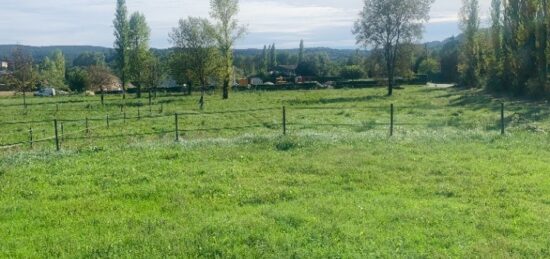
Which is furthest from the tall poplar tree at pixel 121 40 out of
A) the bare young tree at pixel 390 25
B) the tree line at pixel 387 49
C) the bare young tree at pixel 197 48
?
the bare young tree at pixel 390 25

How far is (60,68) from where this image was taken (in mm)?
106875

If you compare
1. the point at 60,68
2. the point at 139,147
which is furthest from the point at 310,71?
the point at 139,147

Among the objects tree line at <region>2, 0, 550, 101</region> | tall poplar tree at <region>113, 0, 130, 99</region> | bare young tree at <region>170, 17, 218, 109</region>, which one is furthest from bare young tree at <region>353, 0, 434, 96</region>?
tall poplar tree at <region>113, 0, 130, 99</region>

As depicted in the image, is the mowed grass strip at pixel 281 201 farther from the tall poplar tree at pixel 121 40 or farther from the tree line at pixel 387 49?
the tall poplar tree at pixel 121 40

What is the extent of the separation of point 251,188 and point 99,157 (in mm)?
6338

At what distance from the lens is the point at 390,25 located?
54.2 metres

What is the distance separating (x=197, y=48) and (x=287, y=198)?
168 feet

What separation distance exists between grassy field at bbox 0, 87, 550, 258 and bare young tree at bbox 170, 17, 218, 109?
135 ft

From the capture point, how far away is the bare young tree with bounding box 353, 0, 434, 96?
5372 cm

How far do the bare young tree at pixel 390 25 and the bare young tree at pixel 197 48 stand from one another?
51.6 feet

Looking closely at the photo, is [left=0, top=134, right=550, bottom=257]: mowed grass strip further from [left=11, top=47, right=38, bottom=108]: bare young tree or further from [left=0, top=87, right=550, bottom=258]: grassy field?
[left=11, top=47, right=38, bottom=108]: bare young tree

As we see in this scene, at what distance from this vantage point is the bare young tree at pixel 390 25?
176 feet

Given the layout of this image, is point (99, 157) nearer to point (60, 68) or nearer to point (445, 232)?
point (445, 232)

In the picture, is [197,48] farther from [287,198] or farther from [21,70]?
[287,198]
